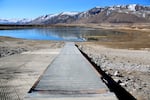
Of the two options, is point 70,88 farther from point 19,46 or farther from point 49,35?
point 49,35

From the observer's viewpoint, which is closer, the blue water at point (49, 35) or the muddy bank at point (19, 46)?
the muddy bank at point (19, 46)

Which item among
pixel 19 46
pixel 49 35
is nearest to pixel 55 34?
pixel 49 35

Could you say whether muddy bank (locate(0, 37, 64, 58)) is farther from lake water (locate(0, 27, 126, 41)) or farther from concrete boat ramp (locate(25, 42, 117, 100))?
lake water (locate(0, 27, 126, 41))

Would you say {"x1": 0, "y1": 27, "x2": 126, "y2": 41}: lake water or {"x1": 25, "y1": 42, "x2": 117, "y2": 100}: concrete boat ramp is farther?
{"x1": 0, "y1": 27, "x2": 126, "y2": 41}: lake water

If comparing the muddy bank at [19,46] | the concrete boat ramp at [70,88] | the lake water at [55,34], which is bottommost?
the lake water at [55,34]

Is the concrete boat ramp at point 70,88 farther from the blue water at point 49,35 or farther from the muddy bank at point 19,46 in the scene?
the blue water at point 49,35

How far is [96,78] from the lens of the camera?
10664mm

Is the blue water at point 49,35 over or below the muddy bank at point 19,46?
below

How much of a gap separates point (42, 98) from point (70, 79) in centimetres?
276

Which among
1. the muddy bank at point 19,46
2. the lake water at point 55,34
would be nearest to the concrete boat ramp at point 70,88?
the muddy bank at point 19,46

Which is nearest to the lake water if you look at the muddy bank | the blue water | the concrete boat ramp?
the blue water

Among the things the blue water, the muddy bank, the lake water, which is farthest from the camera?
the lake water

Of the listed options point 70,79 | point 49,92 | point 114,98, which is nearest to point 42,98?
point 49,92

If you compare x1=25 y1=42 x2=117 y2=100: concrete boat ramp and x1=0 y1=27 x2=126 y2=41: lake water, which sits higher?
x1=25 y1=42 x2=117 y2=100: concrete boat ramp
